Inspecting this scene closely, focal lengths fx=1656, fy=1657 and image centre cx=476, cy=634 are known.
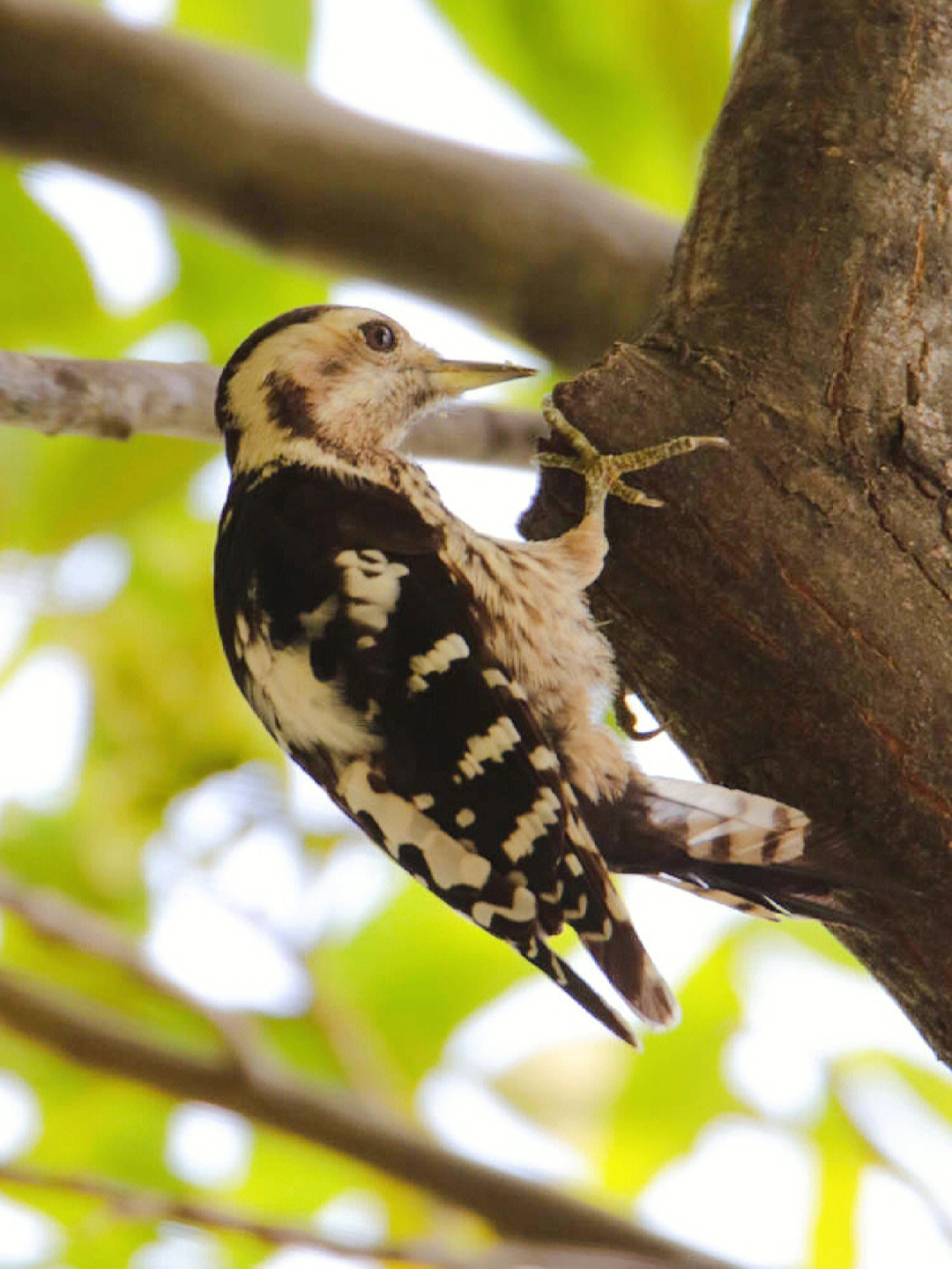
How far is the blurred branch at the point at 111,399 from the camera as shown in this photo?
2.06 meters

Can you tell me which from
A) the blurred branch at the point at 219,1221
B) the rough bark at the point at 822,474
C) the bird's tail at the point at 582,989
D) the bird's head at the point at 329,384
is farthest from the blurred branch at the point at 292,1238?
the bird's head at the point at 329,384

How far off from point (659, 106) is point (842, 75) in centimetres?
118

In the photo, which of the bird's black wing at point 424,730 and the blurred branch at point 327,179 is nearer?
the bird's black wing at point 424,730

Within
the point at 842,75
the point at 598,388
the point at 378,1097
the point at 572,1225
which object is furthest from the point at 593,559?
the point at 378,1097

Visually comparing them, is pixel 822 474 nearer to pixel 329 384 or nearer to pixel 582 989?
pixel 582 989

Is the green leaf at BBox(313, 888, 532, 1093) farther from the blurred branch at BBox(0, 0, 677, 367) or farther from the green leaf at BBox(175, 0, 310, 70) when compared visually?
the green leaf at BBox(175, 0, 310, 70)

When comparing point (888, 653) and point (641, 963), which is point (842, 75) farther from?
point (641, 963)

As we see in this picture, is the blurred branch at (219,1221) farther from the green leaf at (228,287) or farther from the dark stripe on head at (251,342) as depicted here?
the green leaf at (228,287)

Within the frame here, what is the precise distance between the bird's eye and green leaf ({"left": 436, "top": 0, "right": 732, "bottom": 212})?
0.77 m

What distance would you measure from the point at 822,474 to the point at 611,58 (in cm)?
160

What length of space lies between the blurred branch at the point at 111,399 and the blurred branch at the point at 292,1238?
2.99 ft

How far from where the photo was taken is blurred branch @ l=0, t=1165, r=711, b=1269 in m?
1.62

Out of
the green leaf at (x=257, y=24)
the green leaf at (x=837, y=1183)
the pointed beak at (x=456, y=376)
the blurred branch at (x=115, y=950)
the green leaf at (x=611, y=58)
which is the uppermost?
the green leaf at (x=611, y=58)

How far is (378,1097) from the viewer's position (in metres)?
2.72
